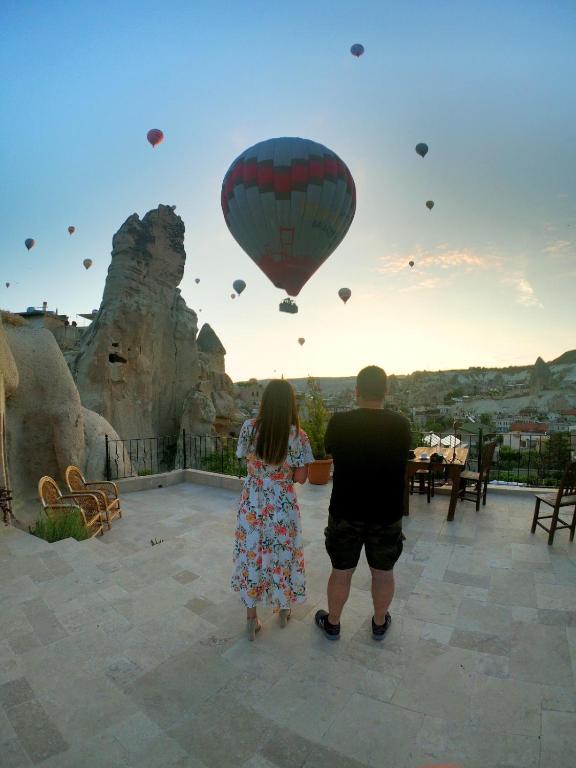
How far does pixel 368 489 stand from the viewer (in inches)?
106

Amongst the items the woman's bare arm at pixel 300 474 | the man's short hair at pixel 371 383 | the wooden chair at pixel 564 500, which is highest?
the man's short hair at pixel 371 383

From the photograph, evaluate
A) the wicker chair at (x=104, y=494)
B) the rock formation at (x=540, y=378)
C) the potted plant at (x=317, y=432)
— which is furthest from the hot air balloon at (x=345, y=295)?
the rock formation at (x=540, y=378)

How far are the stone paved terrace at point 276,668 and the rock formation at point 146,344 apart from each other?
69.2 feet

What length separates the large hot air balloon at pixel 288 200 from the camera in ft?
28.1

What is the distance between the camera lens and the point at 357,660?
2.72m

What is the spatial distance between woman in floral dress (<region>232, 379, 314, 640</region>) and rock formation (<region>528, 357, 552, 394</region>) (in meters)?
126

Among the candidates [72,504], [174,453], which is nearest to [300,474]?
[72,504]

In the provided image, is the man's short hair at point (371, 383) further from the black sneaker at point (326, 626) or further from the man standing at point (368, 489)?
the black sneaker at point (326, 626)

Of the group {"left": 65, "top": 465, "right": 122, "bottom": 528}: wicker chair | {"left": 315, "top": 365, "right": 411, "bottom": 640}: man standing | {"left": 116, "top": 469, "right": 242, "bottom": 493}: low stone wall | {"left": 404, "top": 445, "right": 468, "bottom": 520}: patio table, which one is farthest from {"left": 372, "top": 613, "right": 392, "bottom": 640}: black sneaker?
{"left": 116, "top": 469, "right": 242, "bottom": 493}: low stone wall

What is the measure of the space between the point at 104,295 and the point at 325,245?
2007 cm

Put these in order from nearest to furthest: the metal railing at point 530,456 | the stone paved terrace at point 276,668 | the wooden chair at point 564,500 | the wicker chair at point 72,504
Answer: the stone paved terrace at point 276,668 → the wooden chair at point 564,500 → the wicker chair at point 72,504 → the metal railing at point 530,456

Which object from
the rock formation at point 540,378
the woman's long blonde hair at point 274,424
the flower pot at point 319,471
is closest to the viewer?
the woman's long blonde hair at point 274,424

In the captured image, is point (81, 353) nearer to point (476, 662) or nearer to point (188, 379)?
point (188, 379)

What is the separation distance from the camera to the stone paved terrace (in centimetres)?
205
